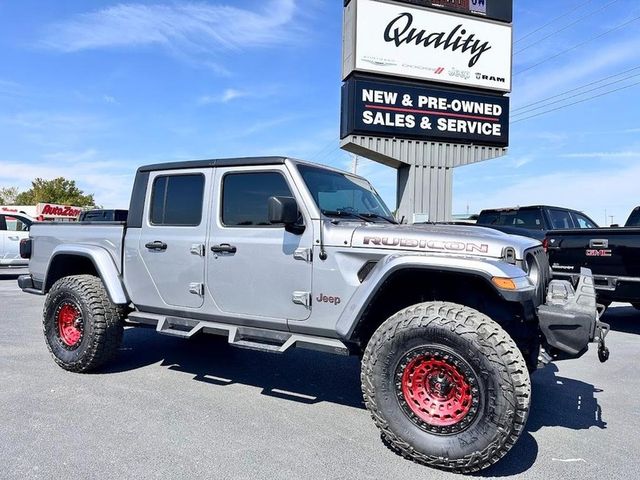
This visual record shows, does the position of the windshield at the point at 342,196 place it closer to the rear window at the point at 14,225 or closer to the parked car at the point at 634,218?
the parked car at the point at 634,218

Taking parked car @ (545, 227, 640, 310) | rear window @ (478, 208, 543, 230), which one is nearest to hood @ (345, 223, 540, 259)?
parked car @ (545, 227, 640, 310)

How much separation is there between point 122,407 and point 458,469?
8.57 feet

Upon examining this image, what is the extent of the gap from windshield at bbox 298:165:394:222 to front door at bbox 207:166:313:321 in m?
0.20

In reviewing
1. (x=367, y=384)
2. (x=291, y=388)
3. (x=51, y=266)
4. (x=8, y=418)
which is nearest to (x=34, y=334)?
(x=51, y=266)

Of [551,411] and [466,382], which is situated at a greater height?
[466,382]

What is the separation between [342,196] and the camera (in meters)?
4.18

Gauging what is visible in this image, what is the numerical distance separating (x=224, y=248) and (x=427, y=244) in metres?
1.70

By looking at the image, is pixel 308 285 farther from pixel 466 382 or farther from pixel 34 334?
pixel 34 334

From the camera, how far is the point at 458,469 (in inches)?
116

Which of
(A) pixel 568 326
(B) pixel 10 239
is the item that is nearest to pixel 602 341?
(A) pixel 568 326

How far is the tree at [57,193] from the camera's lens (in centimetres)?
5228

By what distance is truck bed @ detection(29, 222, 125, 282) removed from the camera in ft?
15.7

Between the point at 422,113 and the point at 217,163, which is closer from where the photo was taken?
the point at 217,163

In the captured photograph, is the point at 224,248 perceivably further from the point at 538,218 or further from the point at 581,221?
the point at 581,221
